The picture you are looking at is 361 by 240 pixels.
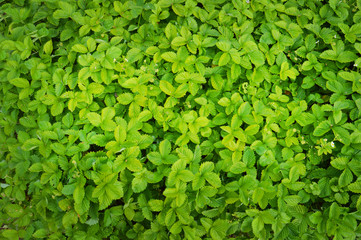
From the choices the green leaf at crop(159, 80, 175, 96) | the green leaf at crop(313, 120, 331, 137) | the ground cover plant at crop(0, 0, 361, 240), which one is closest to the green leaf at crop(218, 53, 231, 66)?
the ground cover plant at crop(0, 0, 361, 240)

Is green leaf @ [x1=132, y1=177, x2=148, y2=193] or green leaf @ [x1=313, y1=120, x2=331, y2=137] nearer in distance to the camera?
green leaf @ [x1=132, y1=177, x2=148, y2=193]

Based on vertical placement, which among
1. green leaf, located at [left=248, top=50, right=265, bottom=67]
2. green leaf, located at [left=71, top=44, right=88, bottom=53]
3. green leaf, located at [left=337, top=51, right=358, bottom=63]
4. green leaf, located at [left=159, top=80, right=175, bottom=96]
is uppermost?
green leaf, located at [left=71, top=44, right=88, bottom=53]

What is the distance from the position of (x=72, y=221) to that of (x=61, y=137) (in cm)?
56

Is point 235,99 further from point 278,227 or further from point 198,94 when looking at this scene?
point 278,227

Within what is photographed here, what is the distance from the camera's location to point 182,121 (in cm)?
196

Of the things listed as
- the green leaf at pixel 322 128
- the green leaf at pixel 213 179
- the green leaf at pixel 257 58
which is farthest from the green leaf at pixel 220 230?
the green leaf at pixel 257 58

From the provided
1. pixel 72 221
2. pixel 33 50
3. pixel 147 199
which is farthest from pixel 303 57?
pixel 33 50

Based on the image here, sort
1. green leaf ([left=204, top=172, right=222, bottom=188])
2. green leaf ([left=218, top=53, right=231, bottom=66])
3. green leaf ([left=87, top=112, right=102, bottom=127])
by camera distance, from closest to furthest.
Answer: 1. green leaf ([left=204, top=172, right=222, bottom=188])
2. green leaf ([left=87, top=112, right=102, bottom=127])
3. green leaf ([left=218, top=53, right=231, bottom=66])

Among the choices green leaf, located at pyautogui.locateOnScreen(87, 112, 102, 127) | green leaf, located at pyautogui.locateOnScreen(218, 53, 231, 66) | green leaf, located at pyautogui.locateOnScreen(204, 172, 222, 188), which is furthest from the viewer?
green leaf, located at pyautogui.locateOnScreen(218, 53, 231, 66)

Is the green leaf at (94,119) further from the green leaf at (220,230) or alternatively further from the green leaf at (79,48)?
the green leaf at (220,230)

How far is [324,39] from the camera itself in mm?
2223

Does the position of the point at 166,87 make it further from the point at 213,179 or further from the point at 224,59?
the point at 213,179

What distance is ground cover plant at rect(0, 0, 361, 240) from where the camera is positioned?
1.82m

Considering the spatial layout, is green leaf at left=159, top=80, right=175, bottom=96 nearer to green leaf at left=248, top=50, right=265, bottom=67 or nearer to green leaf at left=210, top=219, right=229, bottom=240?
green leaf at left=248, top=50, right=265, bottom=67
